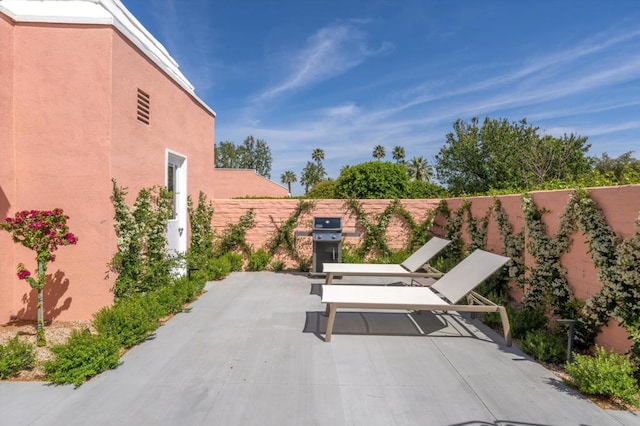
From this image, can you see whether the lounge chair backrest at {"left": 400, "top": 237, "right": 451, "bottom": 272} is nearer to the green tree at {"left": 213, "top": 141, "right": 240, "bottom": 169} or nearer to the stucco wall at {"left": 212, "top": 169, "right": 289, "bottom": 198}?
the stucco wall at {"left": 212, "top": 169, "right": 289, "bottom": 198}

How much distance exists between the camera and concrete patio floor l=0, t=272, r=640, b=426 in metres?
A: 2.81

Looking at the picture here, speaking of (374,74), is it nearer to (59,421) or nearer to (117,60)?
(117,60)

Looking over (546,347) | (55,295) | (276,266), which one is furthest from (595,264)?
(276,266)

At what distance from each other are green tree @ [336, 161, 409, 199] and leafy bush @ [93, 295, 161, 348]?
845 centimetres

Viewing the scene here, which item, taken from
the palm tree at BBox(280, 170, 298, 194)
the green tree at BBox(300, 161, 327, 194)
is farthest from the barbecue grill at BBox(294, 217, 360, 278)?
the palm tree at BBox(280, 170, 298, 194)

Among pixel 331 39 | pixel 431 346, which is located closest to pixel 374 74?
pixel 331 39

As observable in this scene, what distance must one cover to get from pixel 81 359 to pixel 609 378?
185 inches

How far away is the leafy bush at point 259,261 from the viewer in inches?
377

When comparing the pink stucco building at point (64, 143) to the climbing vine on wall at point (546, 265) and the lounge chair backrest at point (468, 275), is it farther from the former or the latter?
the climbing vine on wall at point (546, 265)

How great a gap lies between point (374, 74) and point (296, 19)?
462cm

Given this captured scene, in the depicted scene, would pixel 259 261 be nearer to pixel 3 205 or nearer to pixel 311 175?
pixel 3 205

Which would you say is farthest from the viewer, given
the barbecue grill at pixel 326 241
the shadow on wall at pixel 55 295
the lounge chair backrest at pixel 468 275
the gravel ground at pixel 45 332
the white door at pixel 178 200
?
the barbecue grill at pixel 326 241

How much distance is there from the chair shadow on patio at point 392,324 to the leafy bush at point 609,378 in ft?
5.20

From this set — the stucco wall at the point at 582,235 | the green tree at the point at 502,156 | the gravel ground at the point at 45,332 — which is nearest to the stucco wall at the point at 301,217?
the stucco wall at the point at 582,235
